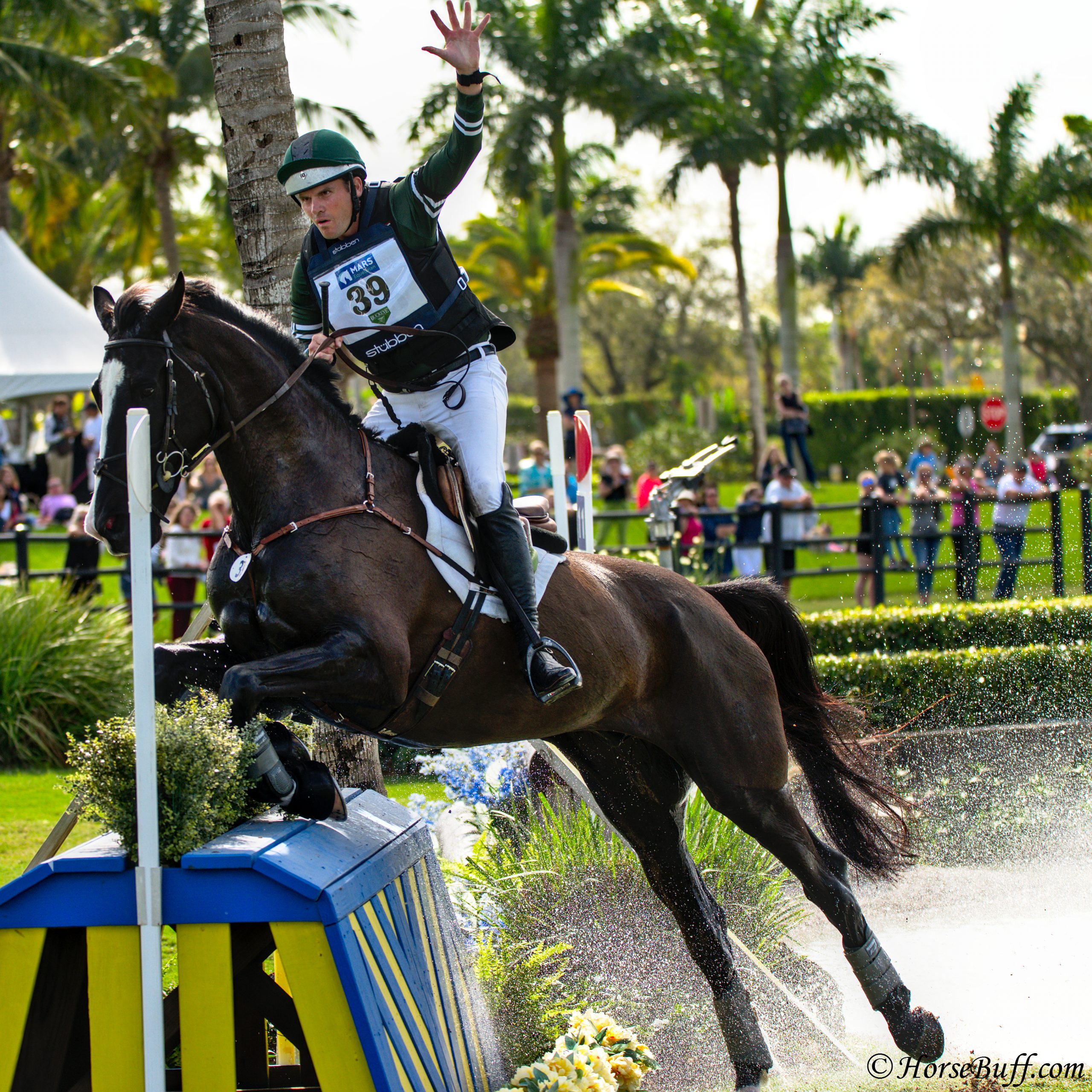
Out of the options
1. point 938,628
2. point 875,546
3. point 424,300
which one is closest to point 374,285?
point 424,300

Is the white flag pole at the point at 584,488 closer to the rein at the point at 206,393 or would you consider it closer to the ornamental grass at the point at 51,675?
the rein at the point at 206,393

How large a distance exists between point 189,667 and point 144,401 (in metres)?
0.83

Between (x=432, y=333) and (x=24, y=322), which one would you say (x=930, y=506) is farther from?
(x=24, y=322)

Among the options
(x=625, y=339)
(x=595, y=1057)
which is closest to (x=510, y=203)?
(x=595, y=1057)

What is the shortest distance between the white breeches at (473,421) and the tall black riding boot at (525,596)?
0.07 meters

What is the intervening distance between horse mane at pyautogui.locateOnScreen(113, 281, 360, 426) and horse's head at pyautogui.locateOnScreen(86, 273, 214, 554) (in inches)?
5.2

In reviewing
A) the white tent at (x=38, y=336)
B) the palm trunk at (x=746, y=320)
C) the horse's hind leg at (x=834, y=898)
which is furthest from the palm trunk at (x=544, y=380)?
the horse's hind leg at (x=834, y=898)

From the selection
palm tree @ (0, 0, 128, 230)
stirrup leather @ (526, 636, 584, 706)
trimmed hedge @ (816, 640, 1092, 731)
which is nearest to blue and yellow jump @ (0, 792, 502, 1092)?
stirrup leather @ (526, 636, 584, 706)

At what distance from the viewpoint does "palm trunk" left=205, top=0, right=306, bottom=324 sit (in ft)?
16.6

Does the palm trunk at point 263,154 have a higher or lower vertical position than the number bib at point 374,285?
higher

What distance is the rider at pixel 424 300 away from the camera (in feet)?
12.3

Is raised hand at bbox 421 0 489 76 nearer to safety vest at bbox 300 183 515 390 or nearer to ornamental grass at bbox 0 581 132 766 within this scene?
safety vest at bbox 300 183 515 390

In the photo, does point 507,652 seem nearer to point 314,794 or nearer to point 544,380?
point 314,794

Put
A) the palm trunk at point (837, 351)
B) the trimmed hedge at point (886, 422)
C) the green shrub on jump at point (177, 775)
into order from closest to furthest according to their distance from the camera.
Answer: the green shrub on jump at point (177, 775)
the trimmed hedge at point (886, 422)
the palm trunk at point (837, 351)
